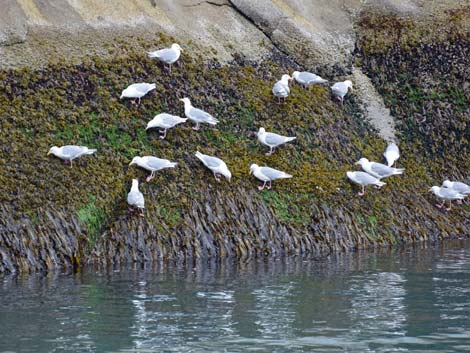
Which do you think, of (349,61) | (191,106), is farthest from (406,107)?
(191,106)

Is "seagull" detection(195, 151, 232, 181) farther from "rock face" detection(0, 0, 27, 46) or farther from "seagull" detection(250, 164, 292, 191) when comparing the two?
"rock face" detection(0, 0, 27, 46)

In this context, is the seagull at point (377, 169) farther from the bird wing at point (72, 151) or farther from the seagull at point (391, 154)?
the bird wing at point (72, 151)

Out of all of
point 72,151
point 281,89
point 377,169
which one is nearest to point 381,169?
point 377,169

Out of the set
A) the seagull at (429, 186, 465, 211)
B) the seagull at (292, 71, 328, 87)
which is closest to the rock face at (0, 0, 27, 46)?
the seagull at (292, 71, 328, 87)

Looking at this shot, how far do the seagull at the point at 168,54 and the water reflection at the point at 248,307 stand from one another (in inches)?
275

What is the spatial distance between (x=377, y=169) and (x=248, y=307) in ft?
32.0

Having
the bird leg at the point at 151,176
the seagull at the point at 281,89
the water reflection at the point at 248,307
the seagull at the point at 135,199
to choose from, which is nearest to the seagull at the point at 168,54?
the seagull at the point at 281,89

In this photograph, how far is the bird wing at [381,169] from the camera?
2702 cm

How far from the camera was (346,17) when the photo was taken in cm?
3481

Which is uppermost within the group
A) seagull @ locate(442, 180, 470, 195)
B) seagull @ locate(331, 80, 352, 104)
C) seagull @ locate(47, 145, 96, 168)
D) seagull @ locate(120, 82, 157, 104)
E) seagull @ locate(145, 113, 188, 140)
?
seagull @ locate(331, 80, 352, 104)

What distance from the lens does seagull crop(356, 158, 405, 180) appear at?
27.0m

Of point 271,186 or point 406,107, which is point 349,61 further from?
point 271,186

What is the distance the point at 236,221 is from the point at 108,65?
19.6 ft

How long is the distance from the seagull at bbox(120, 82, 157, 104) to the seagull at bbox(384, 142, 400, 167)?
20.1 feet
